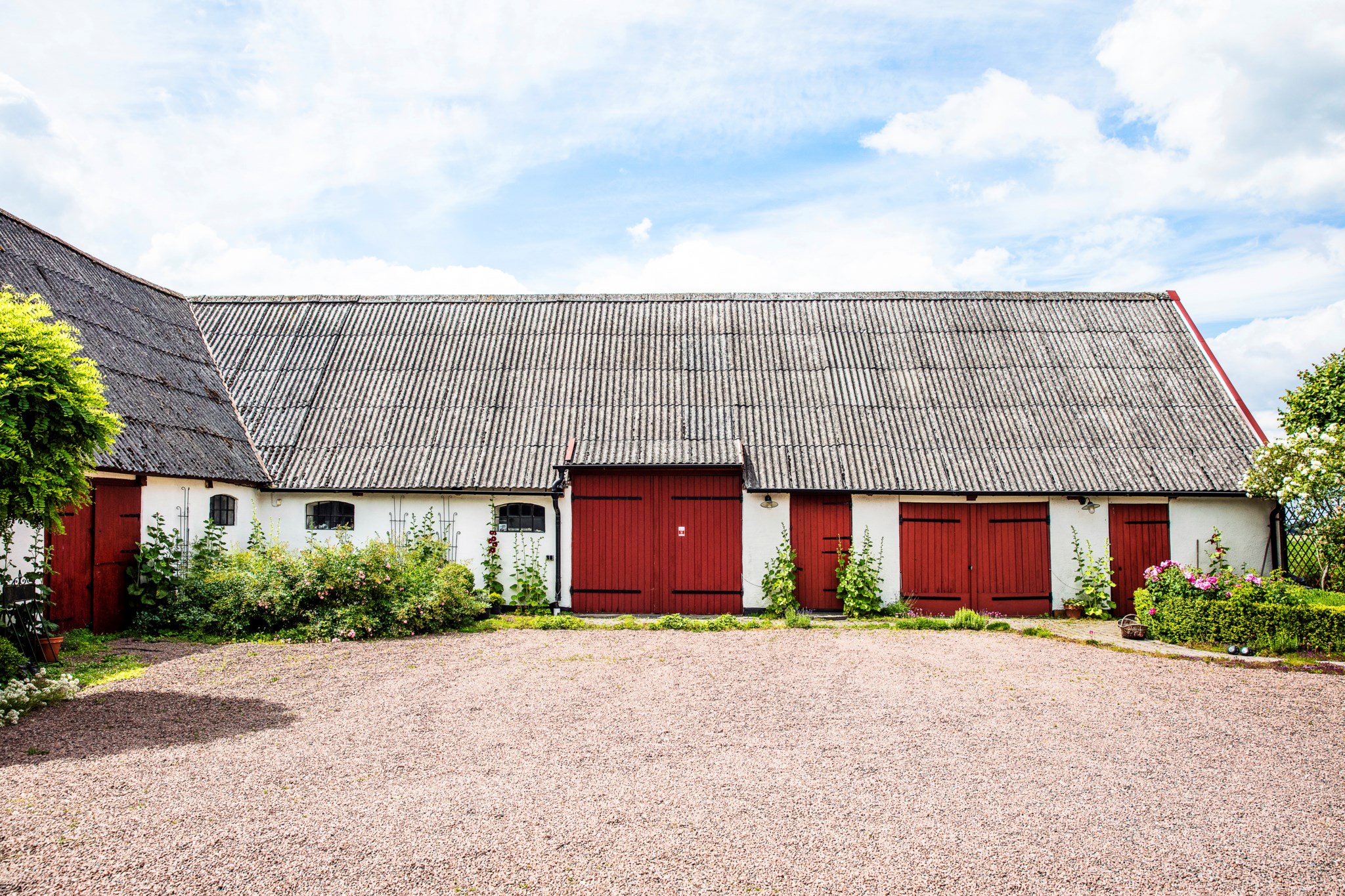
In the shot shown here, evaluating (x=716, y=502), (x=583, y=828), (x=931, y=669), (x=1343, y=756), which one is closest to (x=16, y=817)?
(x=583, y=828)

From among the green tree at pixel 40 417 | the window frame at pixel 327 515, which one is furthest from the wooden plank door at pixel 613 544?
the green tree at pixel 40 417

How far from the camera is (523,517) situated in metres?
15.0

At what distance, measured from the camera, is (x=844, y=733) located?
7.30 meters

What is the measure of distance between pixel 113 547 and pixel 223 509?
8.13ft

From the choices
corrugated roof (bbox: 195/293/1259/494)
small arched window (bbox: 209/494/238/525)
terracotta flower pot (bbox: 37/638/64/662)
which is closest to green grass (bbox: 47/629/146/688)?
terracotta flower pot (bbox: 37/638/64/662)

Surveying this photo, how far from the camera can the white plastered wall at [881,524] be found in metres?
14.7

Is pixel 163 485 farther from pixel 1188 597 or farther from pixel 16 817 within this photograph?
pixel 1188 597

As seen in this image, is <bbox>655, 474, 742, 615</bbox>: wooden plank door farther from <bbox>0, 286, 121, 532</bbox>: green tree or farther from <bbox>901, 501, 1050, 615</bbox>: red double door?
<bbox>0, 286, 121, 532</bbox>: green tree

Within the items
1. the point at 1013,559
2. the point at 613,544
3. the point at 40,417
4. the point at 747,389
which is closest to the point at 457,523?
the point at 613,544

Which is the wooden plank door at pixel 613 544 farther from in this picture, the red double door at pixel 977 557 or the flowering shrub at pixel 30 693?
the flowering shrub at pixel 30 693

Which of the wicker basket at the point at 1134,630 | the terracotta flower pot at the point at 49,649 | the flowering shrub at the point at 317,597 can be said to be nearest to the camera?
the terracotta flower pot at the point at 49,649

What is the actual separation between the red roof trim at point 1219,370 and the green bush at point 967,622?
21.9 ft

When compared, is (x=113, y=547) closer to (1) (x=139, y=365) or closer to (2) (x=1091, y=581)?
(1) (x=139, y=365)

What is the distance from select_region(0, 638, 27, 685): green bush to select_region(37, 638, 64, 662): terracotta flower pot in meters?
1.01
